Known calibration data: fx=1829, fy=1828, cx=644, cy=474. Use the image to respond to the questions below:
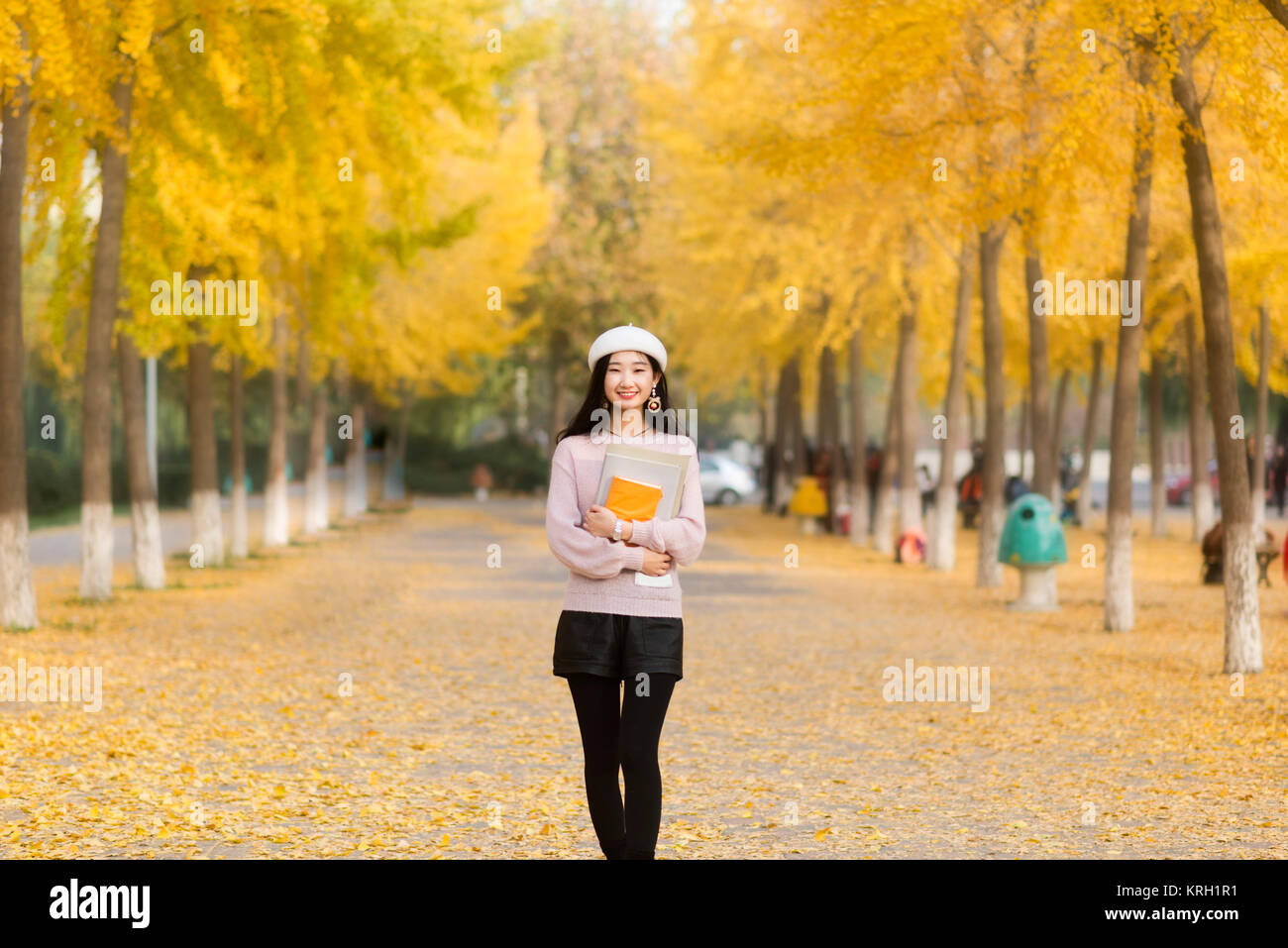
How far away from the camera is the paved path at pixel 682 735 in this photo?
7914mm

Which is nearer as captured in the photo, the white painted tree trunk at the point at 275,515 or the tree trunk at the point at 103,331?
the tree trunk at the point at 103,331

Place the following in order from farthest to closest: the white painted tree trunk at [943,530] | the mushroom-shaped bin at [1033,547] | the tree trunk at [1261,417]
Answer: the tree trunk at [1261,417] → the white painted tree trunk at [943,530] → the mushroom-shaped bin at [1033,547]

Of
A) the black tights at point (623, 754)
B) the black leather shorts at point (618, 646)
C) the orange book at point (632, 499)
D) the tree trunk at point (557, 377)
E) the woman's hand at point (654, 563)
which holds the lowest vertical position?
the black tights at point (623, 754)

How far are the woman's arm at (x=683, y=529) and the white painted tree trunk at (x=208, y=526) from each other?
18.8 metres

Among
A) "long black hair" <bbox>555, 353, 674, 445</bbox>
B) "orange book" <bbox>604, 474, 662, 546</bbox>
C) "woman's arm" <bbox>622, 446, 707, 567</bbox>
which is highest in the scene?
"long black hair" <bbox>555, 353, 674, 445</bbox>

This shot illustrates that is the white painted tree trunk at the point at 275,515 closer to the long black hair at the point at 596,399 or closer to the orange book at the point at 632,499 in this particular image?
the long black hair at the point at 596,399

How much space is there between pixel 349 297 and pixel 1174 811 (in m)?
16.0

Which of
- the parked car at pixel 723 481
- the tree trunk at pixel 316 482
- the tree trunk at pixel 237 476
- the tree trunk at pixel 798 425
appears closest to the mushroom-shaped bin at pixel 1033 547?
the tree trunk at pixel 237 476

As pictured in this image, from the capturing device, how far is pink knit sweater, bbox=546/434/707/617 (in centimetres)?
590

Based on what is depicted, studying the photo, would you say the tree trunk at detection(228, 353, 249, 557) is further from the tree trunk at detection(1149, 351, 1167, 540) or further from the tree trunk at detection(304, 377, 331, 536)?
the tree trunk at detection(1149, 351, 1167, 540)

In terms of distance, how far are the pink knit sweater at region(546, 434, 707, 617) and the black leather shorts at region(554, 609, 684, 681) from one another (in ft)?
0.13

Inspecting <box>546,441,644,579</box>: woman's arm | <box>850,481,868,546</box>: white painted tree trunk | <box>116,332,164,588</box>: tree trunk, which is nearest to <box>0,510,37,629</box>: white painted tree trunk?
<box>116,332,164,588</box>: tree trunk

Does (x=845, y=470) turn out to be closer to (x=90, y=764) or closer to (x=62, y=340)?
(x=62, y=340)

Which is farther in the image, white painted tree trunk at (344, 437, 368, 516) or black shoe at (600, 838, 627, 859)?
white painted tree trunk at (344, 437, 368, 516)
